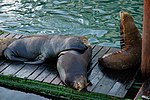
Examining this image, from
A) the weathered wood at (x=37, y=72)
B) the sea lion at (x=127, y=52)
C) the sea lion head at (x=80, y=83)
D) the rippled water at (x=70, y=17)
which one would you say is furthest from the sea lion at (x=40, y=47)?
the rippled water at (x=70, y=17)

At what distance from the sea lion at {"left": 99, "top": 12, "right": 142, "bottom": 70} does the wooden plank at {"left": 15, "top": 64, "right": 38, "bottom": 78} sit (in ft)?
3.01

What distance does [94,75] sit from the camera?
493 centimetres

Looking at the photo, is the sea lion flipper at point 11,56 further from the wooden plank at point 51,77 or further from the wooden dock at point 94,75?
the wooden plank at point 51,77

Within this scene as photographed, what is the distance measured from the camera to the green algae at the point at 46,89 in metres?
4.48

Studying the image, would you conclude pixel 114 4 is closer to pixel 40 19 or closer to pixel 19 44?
pixel 40 19

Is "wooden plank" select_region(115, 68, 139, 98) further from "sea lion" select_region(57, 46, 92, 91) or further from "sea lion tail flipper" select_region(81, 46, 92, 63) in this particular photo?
"sea lion tail flipper" select_region(81, 46, 92, 63)

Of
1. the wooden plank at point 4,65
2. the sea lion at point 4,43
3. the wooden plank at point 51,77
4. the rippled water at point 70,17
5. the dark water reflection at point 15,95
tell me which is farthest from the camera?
the rippled water at point 70,17

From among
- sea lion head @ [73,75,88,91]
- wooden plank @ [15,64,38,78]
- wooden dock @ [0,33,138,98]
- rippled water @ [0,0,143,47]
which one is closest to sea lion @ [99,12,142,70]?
wooden dock @ [0,33,138,98]

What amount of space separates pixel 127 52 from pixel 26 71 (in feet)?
4.45

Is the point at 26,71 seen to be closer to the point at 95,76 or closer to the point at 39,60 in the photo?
the point at 39,60

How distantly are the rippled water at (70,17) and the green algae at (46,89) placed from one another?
10.9 feet

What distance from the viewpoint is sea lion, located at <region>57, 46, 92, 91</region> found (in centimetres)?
459

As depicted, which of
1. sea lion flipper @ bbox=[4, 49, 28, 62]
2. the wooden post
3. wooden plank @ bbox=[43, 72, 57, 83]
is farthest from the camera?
sea lion flipper @ bbox=[4, 49, 28, 62]

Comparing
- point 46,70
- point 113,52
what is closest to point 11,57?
point 46,70
